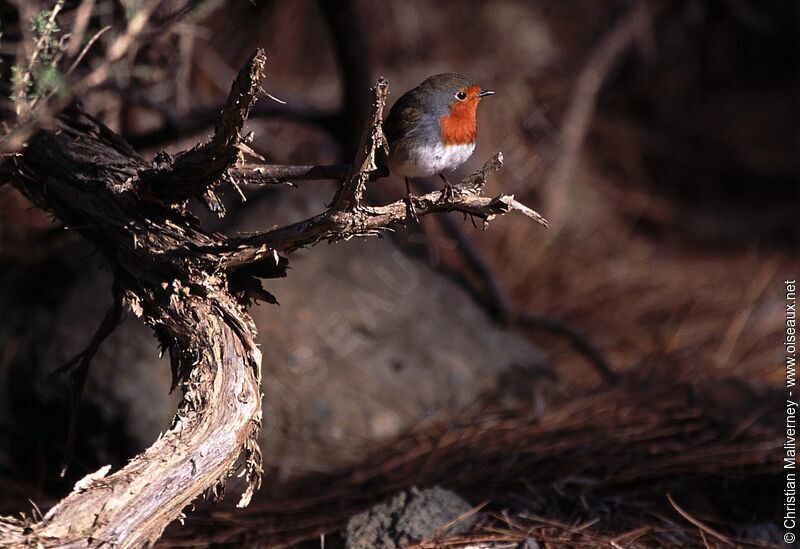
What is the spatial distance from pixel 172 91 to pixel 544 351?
2.51 metres

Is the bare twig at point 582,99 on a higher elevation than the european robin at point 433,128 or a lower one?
higher

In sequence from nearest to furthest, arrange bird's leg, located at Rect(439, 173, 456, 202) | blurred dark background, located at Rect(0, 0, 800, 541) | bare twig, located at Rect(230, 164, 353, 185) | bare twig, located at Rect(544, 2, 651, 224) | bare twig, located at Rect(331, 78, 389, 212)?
bare twig, located at Rect(331, 78, 389, 212) → bird's leg, located at Rect(439, 173, 456, 202) → bare twig, located at Rect(230, 164, 353, 185) → blurred dark background, located at Rect(0, 0, 800, 541) → bare twig, located at Rect(544, 2, 651, 224)

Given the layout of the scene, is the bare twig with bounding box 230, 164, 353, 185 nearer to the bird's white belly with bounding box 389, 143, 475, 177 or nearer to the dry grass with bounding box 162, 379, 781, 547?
the bird's white belly with bounding box 389, 143, 475, 177

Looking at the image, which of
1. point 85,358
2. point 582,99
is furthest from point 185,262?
point 582,99

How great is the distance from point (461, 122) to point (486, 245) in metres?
3.03

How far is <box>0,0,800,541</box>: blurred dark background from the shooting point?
3.57 metres

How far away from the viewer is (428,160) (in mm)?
2404

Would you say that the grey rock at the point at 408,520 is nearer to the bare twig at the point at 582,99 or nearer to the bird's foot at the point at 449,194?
the bird's foot at the point at 449,194

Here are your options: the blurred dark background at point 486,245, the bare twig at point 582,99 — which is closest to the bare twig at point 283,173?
the blurred dark background at point 486,245

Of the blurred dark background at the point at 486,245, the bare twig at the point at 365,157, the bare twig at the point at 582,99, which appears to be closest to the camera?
the bare twig at the point at 365,157

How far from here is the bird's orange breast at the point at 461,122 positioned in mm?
2457

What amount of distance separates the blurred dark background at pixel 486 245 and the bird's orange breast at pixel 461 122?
990 mm

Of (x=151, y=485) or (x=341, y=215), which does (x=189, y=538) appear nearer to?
(x=151, y=485)

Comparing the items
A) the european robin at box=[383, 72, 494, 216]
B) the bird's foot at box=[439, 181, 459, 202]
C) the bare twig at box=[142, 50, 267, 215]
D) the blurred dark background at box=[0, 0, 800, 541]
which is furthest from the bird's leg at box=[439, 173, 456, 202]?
the blurred dark background at box=[0, 0, 800, 541]
